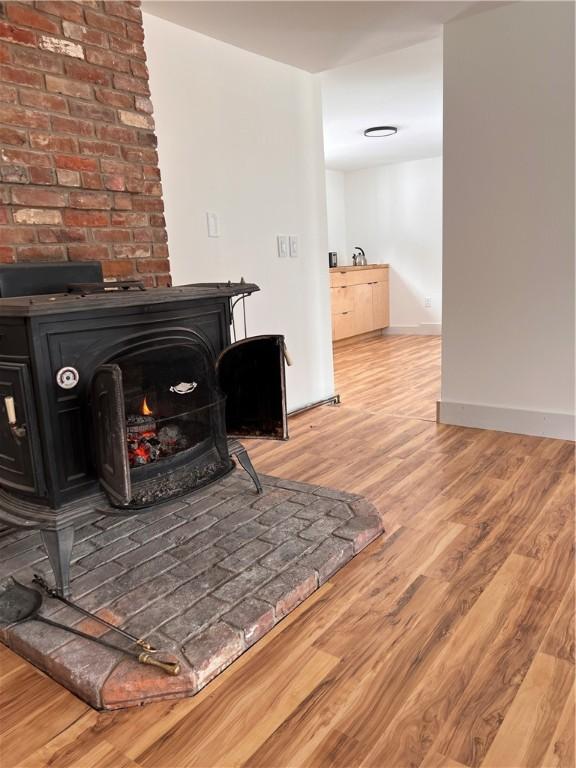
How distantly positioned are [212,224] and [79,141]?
81cm

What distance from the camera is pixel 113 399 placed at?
149cm

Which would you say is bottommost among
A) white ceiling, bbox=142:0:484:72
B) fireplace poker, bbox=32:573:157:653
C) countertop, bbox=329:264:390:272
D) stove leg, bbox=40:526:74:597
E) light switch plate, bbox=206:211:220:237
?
fireplace poker, bbox=32:573:157:653

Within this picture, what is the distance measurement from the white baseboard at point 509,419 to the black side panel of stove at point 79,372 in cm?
195

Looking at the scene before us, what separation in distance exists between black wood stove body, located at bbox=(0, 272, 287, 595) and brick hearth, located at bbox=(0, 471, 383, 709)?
0.57 ft

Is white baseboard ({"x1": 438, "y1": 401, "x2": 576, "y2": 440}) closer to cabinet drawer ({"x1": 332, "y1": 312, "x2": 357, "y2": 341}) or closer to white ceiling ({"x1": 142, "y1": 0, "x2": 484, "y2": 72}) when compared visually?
white ceiling ({"x1": 142, "y1": 0, "x2": 484, "y2": 72})

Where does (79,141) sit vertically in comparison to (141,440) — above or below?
above

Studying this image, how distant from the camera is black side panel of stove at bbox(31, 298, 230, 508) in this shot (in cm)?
150

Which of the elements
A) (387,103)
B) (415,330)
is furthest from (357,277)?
(387,103)

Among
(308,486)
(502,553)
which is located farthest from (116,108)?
(502,553)

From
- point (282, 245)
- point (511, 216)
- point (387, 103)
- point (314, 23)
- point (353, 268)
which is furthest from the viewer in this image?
point (353, 268)

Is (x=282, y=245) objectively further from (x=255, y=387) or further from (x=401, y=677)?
(x=401, y=677)

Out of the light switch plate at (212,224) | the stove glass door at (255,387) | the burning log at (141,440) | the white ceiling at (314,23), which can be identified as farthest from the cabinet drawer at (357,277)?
the burning log at (141,440)

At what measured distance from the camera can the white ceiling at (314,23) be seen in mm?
2428

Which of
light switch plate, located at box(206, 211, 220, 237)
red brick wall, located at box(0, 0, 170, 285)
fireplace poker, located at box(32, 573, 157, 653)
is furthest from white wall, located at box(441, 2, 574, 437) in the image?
fireplace poker, located at box(32, 573, 157, 653)
